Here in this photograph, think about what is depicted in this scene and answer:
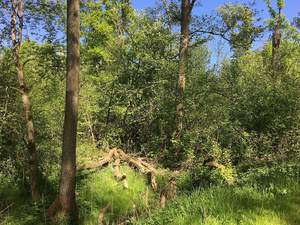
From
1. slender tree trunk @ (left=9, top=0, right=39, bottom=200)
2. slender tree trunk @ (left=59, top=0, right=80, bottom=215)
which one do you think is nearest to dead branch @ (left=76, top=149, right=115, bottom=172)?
slender tree trunk @ (left=9, top=0, right=39, bottom=200)

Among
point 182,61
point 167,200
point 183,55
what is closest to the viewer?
point 167,200

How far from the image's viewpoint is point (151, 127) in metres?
9.66

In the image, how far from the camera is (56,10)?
246 inches

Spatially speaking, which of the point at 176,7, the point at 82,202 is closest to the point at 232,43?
the point at 176,7

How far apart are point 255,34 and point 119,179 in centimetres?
902

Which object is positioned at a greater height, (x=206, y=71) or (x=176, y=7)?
(x=176, y=7)

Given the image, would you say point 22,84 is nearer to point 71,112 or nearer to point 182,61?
point 71,112

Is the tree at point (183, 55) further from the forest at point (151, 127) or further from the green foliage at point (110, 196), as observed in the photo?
the green foliage at point (110, 196)

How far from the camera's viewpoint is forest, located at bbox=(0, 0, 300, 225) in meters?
4.57

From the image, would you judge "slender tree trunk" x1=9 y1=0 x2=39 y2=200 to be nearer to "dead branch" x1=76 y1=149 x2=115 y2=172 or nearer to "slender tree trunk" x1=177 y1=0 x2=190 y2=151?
"dead branch" x1=76 y1=149 x2=115 y2=172

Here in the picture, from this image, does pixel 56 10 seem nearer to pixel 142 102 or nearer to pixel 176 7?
pixel 142 102

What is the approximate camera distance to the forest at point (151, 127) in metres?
4.57

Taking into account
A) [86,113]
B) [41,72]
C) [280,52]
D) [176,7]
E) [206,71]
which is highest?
[176,7]

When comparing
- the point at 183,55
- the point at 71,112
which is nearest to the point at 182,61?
the point at 183,55
